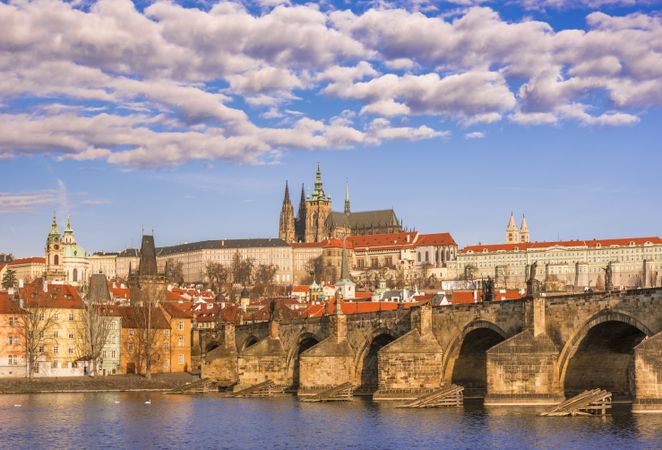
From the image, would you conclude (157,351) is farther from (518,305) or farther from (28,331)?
(518,305)

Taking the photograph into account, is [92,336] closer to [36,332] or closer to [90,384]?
[36,332]

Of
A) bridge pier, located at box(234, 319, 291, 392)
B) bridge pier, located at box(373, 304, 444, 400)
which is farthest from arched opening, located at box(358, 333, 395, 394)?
bridge pier, located at box(234, 319, 291, 392)

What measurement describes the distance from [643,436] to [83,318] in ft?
184

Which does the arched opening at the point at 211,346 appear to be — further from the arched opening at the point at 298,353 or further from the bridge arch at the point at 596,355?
the bridge arch at the point at 596,355

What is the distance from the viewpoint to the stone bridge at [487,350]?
49.8m

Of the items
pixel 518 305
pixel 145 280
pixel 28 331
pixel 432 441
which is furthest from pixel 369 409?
pixel 145 280

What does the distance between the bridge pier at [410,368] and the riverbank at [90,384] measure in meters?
25.5

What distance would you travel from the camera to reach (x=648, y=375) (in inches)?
1796

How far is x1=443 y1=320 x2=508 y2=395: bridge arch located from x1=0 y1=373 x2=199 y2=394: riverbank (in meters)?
27.2

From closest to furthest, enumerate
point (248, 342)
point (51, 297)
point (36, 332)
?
1. point (36, 332)
2. point (248, 342)
3. point (51, 297)

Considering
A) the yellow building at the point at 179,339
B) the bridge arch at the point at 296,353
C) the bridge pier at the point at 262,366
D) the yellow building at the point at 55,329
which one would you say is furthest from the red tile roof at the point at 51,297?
the bridge arch at the point at 296,353

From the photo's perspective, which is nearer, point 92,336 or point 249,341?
point 92,336

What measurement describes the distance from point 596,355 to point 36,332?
46.6 metres

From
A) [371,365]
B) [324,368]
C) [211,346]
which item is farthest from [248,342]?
[371,365]
